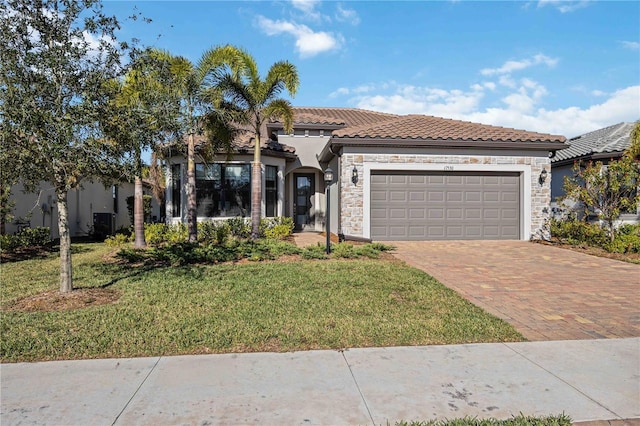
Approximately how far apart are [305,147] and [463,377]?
1512 centimetres

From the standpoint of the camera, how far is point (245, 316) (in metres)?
5.41

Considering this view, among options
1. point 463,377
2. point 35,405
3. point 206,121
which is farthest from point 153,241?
point 463,377

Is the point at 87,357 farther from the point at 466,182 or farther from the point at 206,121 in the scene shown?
the point at 466,182

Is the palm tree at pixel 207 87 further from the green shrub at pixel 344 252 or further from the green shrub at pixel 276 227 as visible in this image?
the green shrub at pixel 344 252

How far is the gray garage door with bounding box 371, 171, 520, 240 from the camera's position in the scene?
1359 centimetres

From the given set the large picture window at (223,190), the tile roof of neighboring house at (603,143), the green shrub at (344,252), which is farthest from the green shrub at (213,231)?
the tile roof of neighboring house at (603,143)

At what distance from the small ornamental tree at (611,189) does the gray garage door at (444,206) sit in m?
2.11

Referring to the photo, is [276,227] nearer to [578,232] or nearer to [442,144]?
[442,144]

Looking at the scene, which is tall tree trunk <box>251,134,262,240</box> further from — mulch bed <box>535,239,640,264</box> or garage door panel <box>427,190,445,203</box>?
mulch bed <box>535,239,640,264</box>

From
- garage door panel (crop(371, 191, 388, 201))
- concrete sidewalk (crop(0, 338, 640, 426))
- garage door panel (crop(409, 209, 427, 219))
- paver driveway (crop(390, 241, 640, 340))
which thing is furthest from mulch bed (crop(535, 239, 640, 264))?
concrete sidewalk (crop(0, 338, 640, 426))

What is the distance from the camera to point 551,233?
45.9 ft

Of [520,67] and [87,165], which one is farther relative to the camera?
[520,67]

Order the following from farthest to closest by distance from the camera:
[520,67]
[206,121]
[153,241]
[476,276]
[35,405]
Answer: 1. [520,67]
2. [153,241]
3. [206,121]
4. [476,276]
5. [35,405]

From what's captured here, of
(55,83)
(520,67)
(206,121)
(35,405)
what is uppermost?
(520,67)
